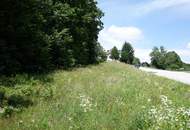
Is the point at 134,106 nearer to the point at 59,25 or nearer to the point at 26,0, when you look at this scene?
the point at 26,0

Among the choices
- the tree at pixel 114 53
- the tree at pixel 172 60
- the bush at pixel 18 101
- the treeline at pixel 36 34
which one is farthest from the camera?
the tree at pixel 172 60

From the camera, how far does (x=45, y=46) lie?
92.0ft

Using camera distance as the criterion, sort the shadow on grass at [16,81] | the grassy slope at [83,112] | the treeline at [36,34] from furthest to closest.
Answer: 1. the treeline at [36,34]
2. the shadow on grass at [16,81]
3. the grassy slope at [83,112]

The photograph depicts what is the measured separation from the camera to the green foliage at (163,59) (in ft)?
597

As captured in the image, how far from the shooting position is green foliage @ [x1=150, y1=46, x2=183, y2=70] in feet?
597

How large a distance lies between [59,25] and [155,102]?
74.5 ft

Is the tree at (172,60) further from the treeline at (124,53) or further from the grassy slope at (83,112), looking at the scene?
the grassy slope at (83,112)

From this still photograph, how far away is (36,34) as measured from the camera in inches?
1037

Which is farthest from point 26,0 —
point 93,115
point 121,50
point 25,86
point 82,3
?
point 121,50

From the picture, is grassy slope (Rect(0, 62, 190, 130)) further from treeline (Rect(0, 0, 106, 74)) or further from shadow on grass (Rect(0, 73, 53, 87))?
treeline (Rect(0, 0, 106, 74))

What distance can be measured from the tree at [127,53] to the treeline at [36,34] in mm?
107549

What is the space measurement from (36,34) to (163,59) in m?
161

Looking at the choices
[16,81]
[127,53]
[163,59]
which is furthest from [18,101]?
[163,59]

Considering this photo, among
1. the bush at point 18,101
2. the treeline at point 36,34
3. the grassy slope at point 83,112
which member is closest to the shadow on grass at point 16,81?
the treeline at point 36,34
